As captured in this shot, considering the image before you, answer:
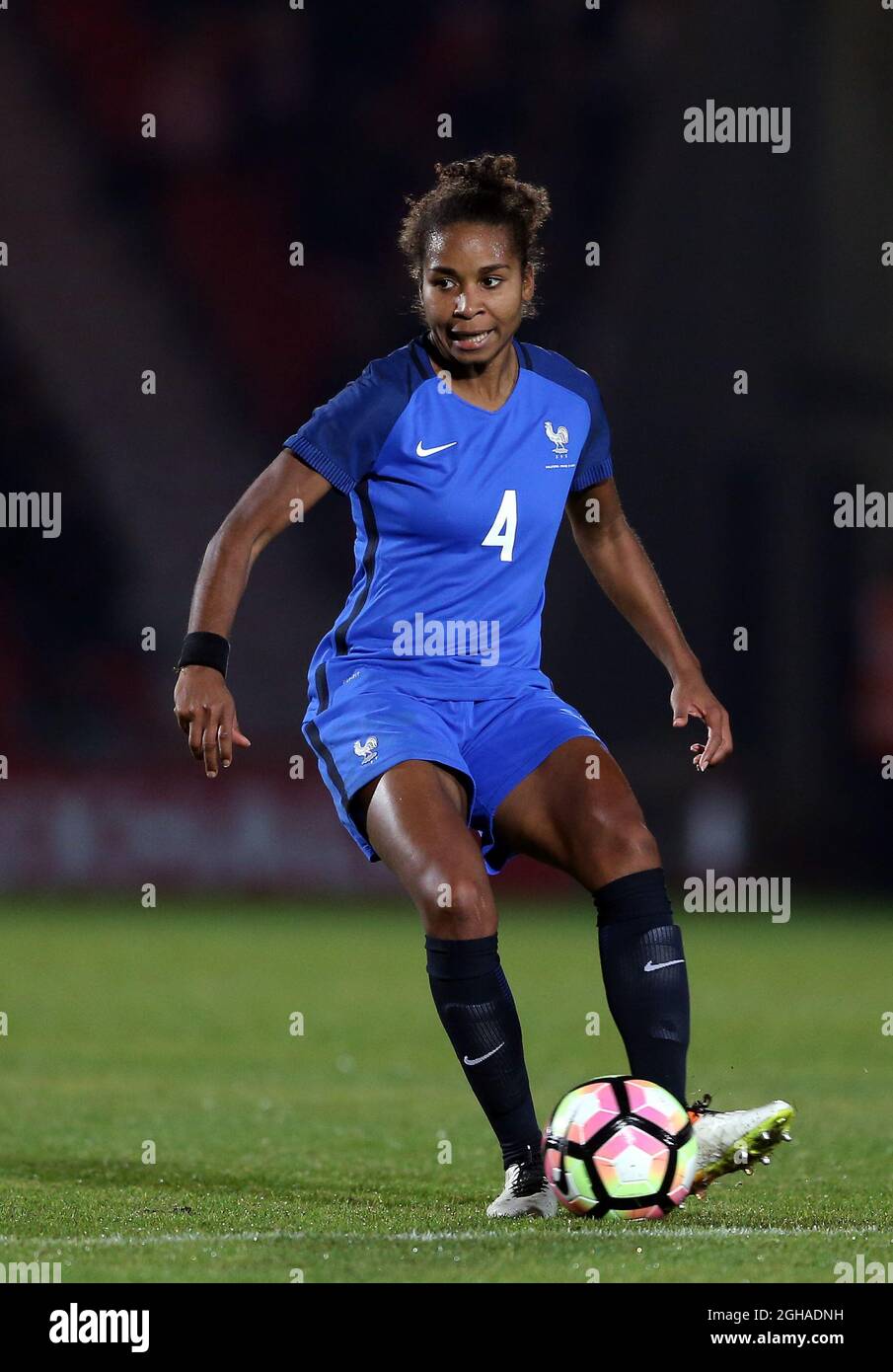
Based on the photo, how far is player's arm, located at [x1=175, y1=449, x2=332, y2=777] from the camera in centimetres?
396

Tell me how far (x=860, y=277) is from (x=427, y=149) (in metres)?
4.54

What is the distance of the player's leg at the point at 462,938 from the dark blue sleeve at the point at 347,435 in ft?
2.25

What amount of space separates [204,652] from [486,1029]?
3.22 feet

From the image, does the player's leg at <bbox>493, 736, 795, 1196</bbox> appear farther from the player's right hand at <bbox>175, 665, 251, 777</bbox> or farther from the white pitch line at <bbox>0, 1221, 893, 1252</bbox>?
the player's right hand at <bbox>175, 665, 251, 777</bbox>

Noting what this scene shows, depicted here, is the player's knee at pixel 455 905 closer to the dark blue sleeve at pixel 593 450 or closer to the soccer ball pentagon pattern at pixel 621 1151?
the soccer ball pentagon pattern at pixel 621 1151

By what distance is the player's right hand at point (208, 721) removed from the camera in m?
3.95

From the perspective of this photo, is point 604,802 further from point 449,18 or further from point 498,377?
point 449,18

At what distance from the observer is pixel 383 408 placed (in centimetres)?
434

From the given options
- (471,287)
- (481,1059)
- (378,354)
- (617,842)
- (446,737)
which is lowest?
(481,1059)

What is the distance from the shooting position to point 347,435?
4.30m

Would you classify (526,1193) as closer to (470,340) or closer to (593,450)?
(593,450)

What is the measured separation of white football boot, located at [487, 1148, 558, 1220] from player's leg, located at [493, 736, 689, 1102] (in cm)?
32

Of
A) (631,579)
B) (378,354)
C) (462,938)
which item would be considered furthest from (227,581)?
(378,354)

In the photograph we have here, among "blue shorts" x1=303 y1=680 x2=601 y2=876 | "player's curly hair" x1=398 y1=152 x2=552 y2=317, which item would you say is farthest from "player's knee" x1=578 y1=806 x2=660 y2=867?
"player's curly hair" x1=398 y1=152 x2=552 y2=317
